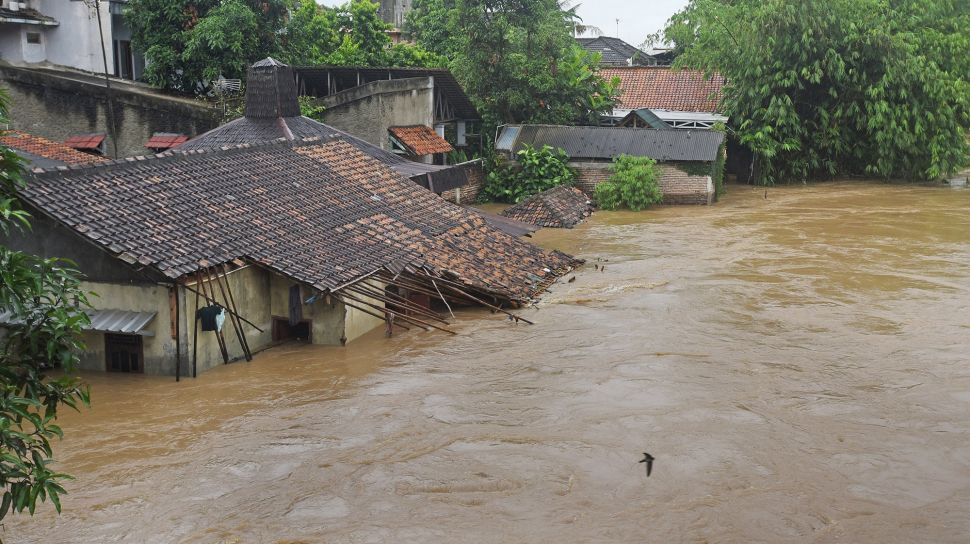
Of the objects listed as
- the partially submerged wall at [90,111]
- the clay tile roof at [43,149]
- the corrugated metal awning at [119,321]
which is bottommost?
the corrugated metal awning at [119,321]

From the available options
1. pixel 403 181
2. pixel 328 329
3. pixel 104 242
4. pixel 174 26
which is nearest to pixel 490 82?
pixel 174 26

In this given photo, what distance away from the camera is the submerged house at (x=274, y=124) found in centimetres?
2248

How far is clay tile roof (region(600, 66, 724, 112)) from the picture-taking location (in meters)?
37.7

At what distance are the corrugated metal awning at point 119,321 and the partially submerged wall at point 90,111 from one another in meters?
13.2

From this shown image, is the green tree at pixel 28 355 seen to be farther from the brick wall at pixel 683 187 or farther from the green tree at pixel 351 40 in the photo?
the green tree at pixel 351 40

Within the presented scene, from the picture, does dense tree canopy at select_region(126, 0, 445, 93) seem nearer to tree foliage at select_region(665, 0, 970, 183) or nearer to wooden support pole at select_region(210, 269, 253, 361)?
tree foliage at select_region(665, 0, 970, 183)

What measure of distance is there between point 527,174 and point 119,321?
18.3 m

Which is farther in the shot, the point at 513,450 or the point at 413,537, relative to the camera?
the point at 513,450

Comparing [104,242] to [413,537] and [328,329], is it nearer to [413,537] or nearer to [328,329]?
[328,329]

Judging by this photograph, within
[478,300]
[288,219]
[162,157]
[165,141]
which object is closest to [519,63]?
[165,141]

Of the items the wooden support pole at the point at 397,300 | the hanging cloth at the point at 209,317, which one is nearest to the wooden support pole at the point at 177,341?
the hanging cloth at the point at 209,317

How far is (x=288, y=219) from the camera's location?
17.4 metres

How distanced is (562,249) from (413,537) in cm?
1468

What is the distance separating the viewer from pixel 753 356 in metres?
15.9
